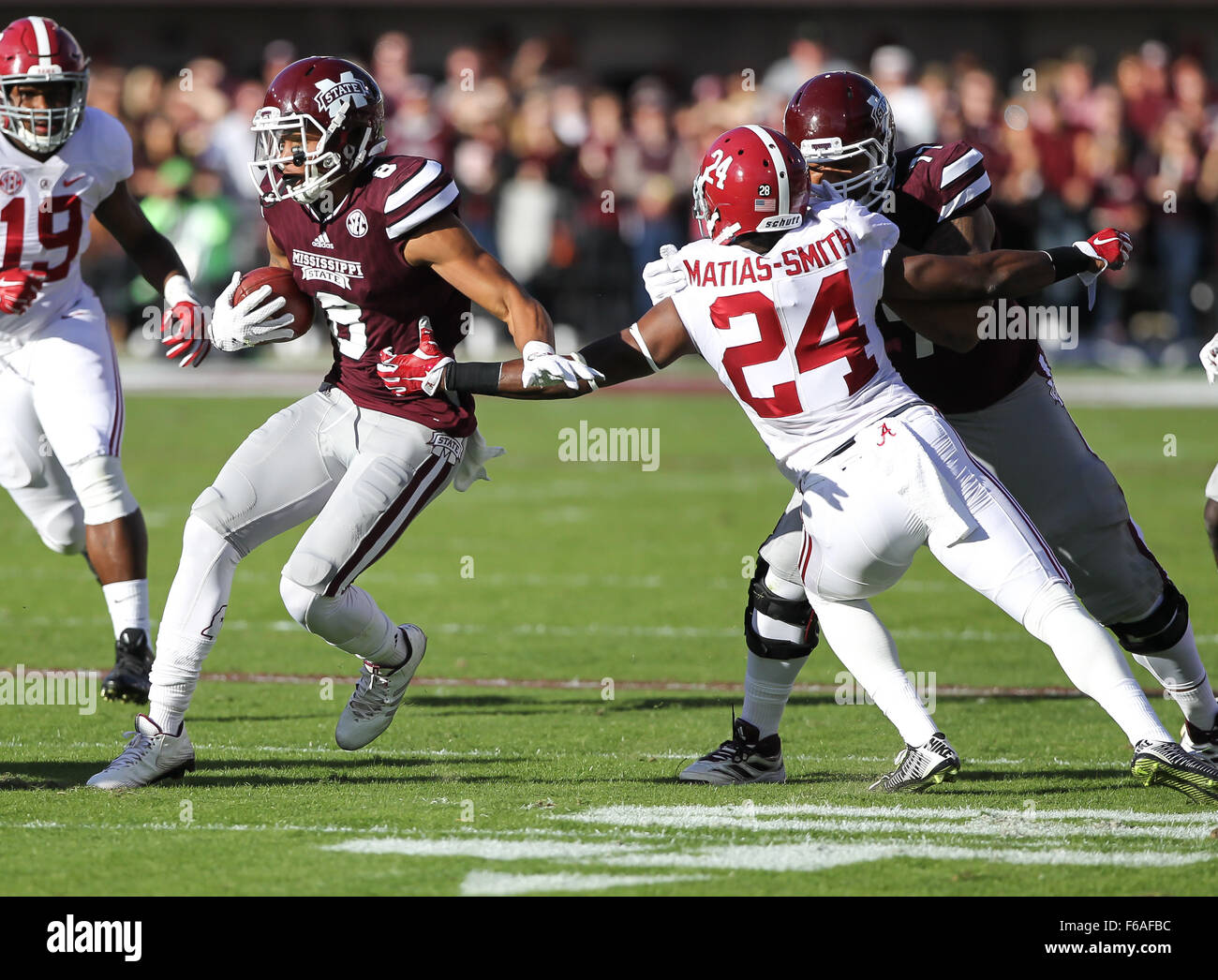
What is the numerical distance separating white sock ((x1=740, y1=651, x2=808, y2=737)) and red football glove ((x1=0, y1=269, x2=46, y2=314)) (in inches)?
116

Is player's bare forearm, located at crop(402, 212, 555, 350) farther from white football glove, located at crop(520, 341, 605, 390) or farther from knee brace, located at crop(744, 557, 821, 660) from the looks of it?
knee brace, located at crop(744, 557, 821, 660)

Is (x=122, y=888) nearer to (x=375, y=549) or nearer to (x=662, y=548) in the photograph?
(x=375, y=549)

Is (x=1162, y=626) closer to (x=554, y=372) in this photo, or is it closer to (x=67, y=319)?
(x=554, y=372)

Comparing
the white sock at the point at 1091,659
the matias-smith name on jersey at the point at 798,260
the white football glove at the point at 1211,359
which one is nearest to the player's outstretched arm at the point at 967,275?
the matias-smith name on jersey at the point at 798,260

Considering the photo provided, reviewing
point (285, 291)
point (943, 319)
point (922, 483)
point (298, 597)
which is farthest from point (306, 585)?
point (943, 319)

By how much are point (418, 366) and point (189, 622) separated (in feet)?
3.07

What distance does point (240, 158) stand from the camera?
17.5m

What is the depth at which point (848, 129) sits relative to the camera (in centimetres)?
499

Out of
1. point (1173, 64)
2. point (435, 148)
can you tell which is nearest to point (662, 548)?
point (435, 148)

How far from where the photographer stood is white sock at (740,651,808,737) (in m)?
5.19

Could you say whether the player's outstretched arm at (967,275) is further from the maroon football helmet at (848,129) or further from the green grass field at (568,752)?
the green grass field at (568,752)

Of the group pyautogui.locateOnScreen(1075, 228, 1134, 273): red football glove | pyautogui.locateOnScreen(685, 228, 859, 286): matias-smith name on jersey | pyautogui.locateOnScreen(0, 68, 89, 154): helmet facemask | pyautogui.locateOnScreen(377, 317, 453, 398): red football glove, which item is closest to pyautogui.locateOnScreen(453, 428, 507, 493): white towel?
pyautogui.locateOnScreen(377, 317, 453, 398): red football glove

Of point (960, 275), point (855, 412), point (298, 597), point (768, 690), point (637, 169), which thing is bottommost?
point (768, 690)

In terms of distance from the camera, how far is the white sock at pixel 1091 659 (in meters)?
4.45
